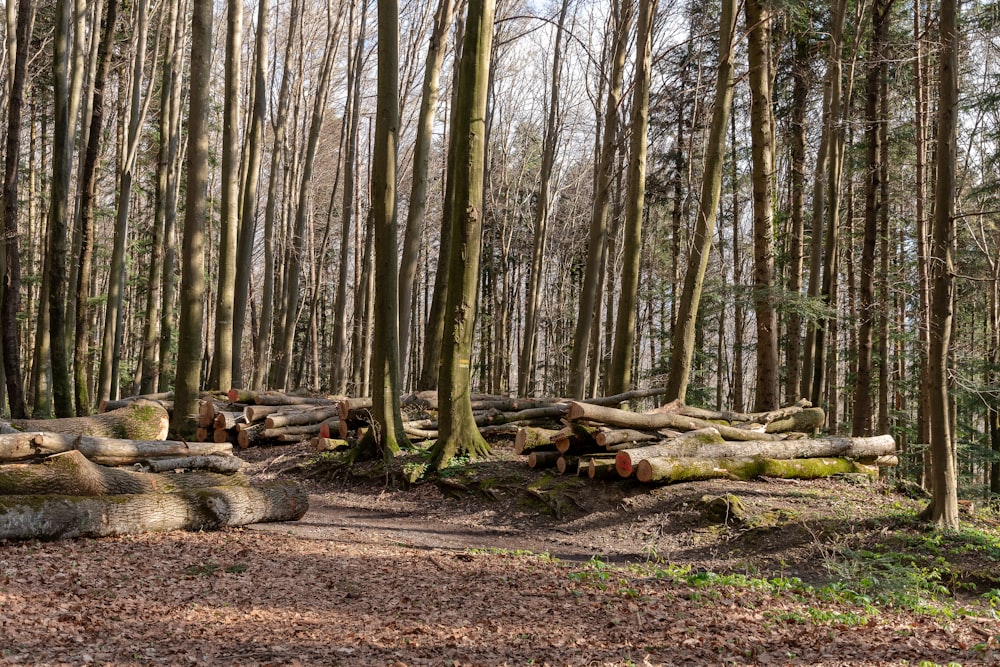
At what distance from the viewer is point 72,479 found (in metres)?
6.36

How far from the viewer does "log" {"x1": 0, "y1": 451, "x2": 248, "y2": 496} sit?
614 cm

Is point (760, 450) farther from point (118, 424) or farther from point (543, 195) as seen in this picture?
point (543, 195)

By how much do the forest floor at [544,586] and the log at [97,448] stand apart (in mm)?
1246

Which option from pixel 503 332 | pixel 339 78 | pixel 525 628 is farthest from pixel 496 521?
pixel 339 78

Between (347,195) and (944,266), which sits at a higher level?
(347,195)

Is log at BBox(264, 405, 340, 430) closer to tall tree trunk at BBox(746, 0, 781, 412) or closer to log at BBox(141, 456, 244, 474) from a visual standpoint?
log at BBox(141, 456, 244, 474)

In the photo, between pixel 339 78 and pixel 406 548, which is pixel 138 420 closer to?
pixel 406 548

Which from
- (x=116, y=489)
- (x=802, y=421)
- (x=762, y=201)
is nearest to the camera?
(x=116, y=489)

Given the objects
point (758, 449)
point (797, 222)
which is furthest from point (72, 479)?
point (797, 222)

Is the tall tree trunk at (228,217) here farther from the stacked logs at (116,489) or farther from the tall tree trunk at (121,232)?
the stacked logs at (116,489)

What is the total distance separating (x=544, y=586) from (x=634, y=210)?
8565 millimetres

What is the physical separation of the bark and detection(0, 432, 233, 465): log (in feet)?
17.2

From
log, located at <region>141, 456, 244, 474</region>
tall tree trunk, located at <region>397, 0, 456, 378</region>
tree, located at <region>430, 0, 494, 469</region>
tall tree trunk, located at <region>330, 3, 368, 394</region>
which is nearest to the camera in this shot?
log, located at <region>141, 456, 244, 474</region>

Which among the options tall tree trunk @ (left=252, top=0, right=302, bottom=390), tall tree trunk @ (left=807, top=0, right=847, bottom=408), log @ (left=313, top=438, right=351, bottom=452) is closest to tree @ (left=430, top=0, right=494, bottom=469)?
log @ (left=313, top=438, right=351, bottom=452)
